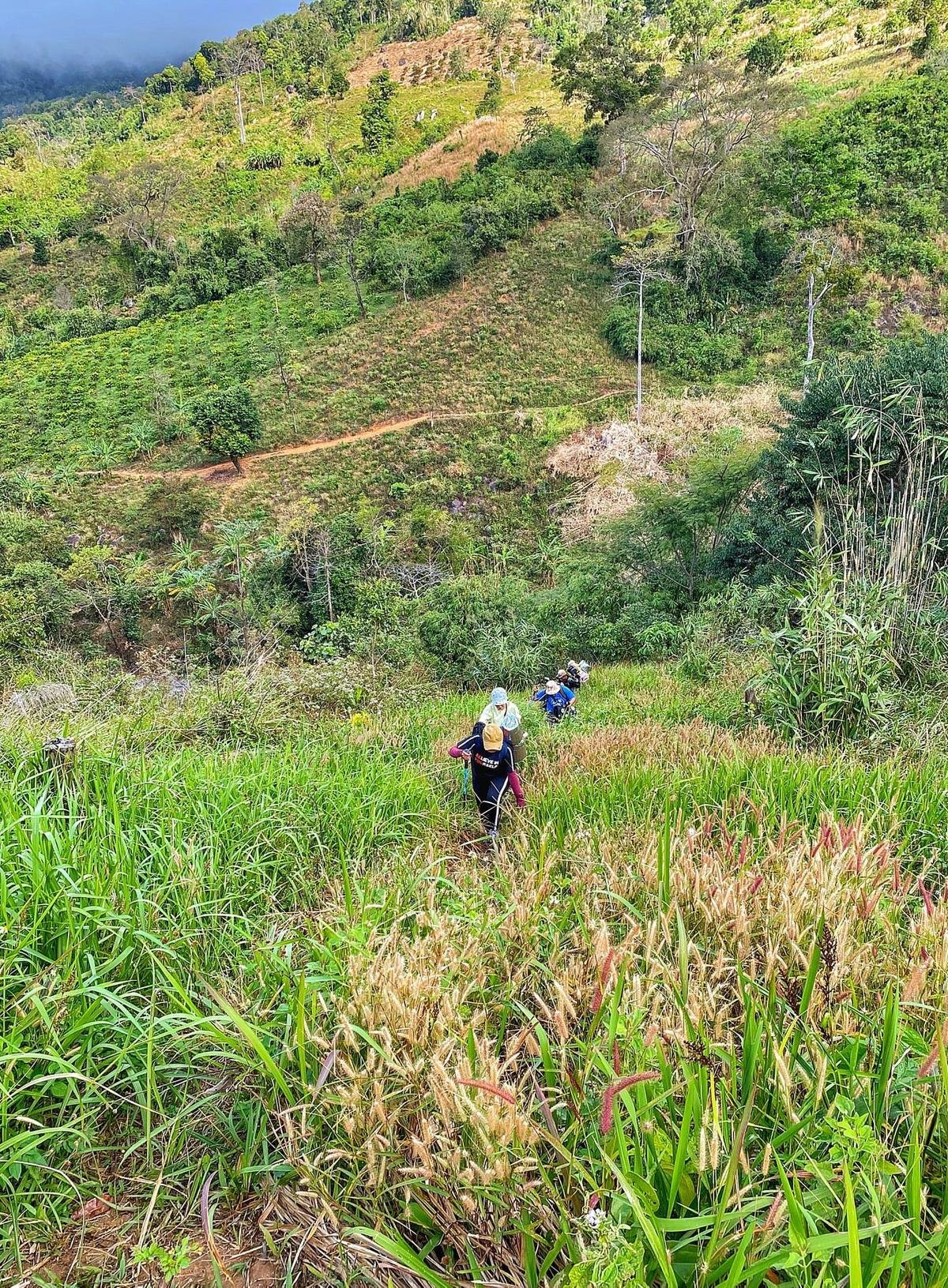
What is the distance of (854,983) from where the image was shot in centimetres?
137

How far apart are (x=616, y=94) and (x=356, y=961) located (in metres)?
43.5

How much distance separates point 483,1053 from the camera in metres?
1.25

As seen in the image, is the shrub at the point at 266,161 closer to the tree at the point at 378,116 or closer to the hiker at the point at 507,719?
the tree at the point at 378,116

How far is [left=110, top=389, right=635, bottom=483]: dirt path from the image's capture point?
24156 millimetres

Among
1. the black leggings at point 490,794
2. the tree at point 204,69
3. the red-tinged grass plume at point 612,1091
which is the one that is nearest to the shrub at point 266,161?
the tree at point 204,69

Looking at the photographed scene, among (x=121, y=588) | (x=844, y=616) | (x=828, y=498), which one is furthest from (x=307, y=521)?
(x=844, y=616)

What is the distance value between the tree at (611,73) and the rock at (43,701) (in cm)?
3930

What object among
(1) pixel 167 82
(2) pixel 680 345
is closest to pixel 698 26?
(2) pixel 680 345

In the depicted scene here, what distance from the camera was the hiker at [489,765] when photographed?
12.4 ft

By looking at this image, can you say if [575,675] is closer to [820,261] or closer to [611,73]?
[820,261]

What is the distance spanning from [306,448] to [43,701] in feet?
68.1

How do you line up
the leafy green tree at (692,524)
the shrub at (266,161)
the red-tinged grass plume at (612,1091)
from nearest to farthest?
the red-tinged grass plume at (612,1091)
the leafy green tree at (692,524)
the shrub at (266,161)

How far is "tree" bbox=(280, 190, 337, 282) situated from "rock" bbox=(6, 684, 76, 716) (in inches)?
1351

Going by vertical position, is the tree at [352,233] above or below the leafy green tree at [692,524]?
above
